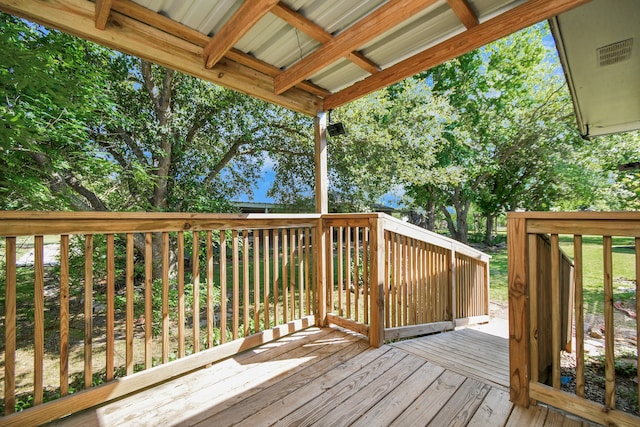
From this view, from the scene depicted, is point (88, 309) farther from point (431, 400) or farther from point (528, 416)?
point (528, 416)

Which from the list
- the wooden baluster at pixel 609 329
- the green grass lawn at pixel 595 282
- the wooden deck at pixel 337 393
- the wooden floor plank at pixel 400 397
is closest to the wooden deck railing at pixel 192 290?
the wooden deck at pixel 337 393

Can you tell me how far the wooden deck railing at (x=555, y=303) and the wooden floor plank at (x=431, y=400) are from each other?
0.35 meters

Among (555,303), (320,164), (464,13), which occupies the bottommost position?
(555,303)

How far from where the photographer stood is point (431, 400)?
1.70 m

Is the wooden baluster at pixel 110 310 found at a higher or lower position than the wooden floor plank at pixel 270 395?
higher

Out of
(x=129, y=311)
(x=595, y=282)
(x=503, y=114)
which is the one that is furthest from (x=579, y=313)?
(x=503, y=114)

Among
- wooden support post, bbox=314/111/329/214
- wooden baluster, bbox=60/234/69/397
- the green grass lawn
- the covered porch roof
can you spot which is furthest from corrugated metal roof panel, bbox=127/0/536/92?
the green grass lawn

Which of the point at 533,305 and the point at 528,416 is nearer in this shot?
the point at 528,416

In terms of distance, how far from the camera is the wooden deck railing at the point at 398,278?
2441 mm

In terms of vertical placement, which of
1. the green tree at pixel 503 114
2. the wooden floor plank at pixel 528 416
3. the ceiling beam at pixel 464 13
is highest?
the green tree at pixel 503 114

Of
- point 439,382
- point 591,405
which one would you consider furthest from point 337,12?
point 591,405

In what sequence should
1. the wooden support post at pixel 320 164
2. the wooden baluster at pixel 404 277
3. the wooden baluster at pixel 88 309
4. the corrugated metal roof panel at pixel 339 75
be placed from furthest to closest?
the wooden support post at pixel 320 164 → the wooden baluster at pixel 404 277 → the corrugated metal roof panel at pixel 339 75 → the wooden baluster at pixel 88 309

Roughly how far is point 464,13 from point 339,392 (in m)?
2.61

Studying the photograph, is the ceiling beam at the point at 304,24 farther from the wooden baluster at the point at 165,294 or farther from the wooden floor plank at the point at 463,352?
the wooden floor plank at the point at 463,352
